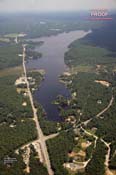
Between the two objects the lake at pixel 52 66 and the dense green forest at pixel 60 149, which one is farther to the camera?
the lake at pixel 52 66

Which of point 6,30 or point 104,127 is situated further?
point 6,30

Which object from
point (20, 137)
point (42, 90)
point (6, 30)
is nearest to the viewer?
point (20, 137)

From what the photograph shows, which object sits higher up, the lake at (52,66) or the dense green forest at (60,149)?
the dense green forest at (60,149)

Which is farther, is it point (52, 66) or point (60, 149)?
point (52, 66)

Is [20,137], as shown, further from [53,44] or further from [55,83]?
[53,44]

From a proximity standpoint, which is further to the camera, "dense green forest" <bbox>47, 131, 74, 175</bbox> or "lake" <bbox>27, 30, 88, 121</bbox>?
"lake" <bbox>27, 30, 88, 121</bbox>

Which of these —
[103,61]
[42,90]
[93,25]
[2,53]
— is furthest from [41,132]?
[93,25]

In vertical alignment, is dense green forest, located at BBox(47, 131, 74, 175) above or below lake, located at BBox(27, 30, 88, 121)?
above

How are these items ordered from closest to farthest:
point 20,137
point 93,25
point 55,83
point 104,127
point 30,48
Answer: point 20,137 < point 104,127 < point 55,83 < point 30,48 < point 93,25

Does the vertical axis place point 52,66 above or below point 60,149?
below
